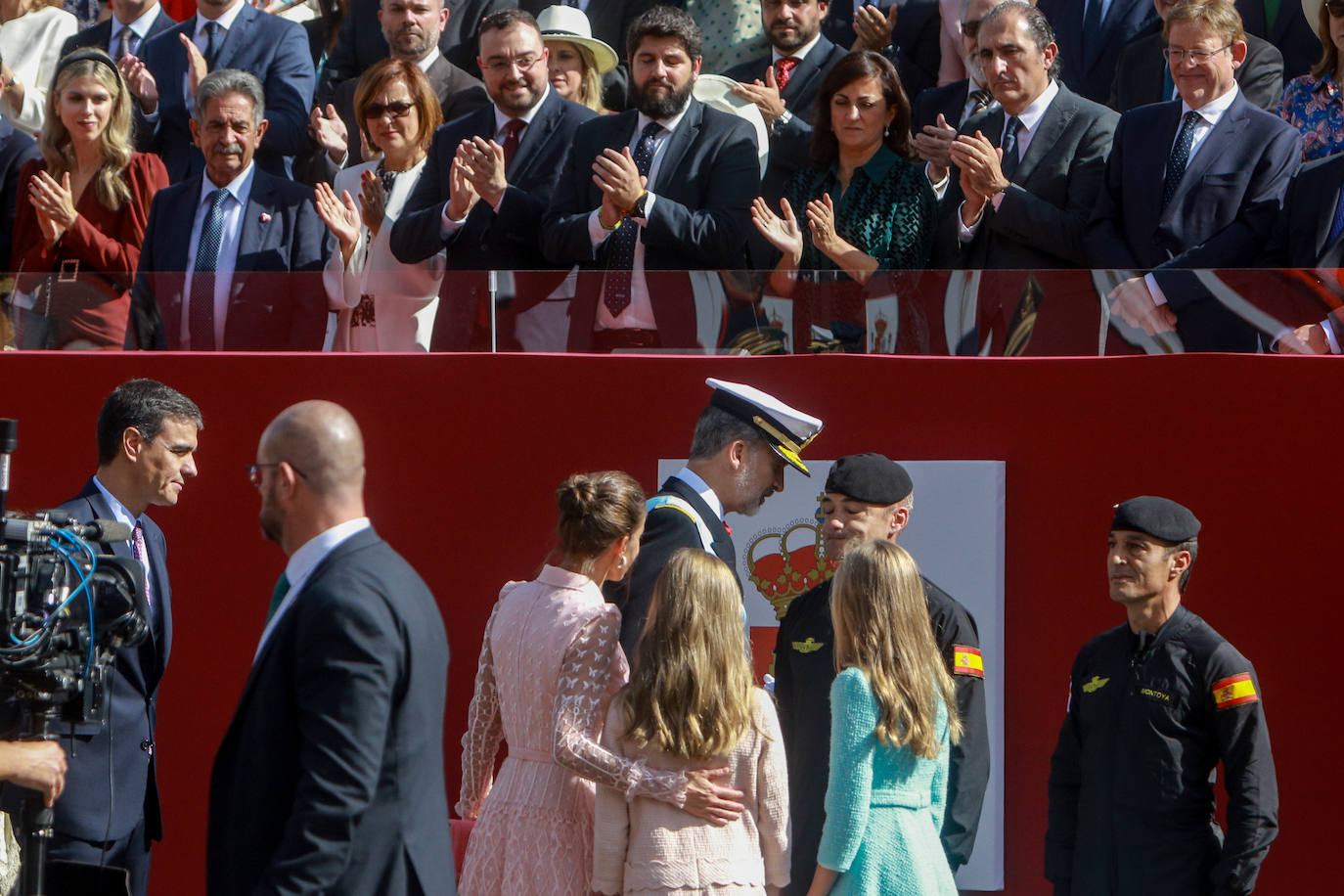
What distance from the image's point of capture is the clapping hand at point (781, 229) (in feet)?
23.4

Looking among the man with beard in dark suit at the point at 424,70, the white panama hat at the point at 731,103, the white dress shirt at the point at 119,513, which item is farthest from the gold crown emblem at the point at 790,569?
the man with beard in dark suit at the point at 424,70

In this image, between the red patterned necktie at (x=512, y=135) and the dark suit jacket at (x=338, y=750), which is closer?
the dark suit jacket at (x=338, y=750)

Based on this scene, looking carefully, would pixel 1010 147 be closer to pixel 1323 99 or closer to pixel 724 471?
pixel 1323 99

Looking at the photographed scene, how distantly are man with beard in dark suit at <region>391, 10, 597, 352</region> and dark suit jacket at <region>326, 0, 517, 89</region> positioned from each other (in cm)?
181

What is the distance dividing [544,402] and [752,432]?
5.33 feet

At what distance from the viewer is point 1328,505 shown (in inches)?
242

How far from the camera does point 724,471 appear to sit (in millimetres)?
5203

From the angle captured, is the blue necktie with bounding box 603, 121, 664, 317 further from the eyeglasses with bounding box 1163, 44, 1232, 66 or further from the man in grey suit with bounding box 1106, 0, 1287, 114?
the man in grey suit with bounding box 1106, 0, 1287, 114

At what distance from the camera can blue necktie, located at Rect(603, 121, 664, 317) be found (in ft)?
22.1

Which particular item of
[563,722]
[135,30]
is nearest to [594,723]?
[563,722]

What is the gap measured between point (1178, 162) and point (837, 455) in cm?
195

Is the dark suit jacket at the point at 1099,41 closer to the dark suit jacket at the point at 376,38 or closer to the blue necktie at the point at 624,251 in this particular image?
the blue necktie at the point at 624,251

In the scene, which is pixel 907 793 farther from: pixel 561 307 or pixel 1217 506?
pixel 561 307

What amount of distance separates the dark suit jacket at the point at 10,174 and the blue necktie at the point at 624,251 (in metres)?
3.25
